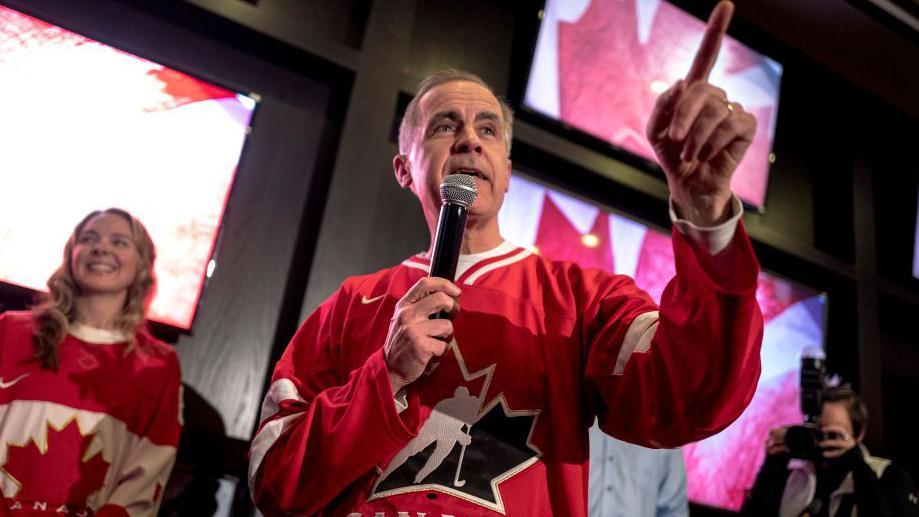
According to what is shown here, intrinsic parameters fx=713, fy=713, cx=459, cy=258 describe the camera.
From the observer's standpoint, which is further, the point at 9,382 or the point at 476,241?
the point at 9,382

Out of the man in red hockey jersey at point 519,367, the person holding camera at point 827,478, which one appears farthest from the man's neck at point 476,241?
the person holding camera at point 827,478

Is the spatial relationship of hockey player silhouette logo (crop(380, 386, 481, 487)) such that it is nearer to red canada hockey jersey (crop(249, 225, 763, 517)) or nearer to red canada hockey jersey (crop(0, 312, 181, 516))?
red canada hockey jersey (crop(249, 225, 763, 517))

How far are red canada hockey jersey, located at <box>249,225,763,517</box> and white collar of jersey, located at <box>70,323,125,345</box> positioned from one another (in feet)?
3.54

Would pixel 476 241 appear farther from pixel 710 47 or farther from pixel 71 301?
pixel 71 301

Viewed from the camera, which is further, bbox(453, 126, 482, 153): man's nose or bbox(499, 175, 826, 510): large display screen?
bbox(499, 175, 826, 510): large display screen

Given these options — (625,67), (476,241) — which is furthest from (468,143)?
(625,67)

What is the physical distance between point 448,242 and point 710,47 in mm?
416

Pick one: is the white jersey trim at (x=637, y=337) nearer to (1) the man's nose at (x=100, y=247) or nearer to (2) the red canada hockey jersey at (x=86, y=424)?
(2) the red canada hockey jersey at (x=86, y=424)

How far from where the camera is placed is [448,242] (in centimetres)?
99

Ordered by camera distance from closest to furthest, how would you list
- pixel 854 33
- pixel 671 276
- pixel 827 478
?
pixel 827 478
pixel 671 276
pixel 854 33

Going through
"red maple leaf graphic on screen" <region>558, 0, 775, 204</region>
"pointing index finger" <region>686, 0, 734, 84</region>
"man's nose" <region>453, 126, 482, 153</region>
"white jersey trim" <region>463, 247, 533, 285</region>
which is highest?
"red maple leaf graphic on screen" <region>558, 0, 775, 204</region>

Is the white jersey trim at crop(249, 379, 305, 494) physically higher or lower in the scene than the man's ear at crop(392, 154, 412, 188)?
lower

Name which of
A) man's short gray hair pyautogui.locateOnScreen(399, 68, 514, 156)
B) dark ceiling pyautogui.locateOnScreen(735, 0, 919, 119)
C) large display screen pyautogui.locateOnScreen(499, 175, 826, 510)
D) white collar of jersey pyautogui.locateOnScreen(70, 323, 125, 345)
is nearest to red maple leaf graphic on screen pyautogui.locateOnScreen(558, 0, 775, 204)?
dark ceiling pyautogui.locateOnScreen(735, 0, 919, 119)

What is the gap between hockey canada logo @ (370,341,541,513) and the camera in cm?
100
